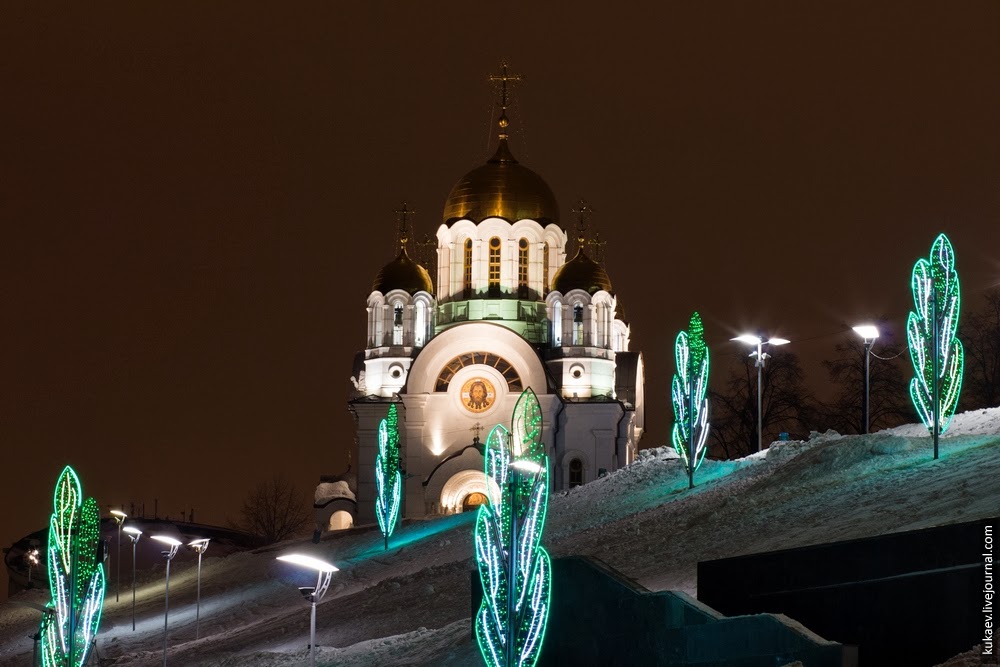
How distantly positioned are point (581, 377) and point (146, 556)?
57.2 ft

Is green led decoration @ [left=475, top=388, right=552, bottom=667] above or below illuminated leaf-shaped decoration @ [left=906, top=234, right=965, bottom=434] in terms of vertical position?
below

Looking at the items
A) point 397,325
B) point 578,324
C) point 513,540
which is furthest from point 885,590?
point 397,325

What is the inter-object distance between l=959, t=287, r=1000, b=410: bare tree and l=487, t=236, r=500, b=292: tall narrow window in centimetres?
1369

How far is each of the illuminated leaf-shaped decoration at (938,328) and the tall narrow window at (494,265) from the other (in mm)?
27468

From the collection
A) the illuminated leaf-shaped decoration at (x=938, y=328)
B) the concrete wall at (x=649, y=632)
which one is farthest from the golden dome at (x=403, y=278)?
the concrete wall at (x=649, y=632)

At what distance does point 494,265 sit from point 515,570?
114ft

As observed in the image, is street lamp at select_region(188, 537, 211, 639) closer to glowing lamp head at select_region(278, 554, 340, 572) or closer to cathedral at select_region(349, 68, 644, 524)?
glowing lamp head at select_region(278, 554, 340, 572)

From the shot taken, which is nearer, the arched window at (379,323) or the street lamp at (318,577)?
the street lamp at (318,577)

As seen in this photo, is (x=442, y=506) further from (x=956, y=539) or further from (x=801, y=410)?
(x=956, y=539)

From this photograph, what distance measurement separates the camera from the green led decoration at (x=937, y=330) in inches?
1077

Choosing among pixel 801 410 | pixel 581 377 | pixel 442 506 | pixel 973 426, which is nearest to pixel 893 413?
pixel 801 410

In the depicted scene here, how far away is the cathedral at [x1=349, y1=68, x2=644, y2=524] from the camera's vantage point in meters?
51.9

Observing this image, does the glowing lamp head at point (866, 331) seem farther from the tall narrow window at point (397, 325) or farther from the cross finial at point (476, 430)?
the tall narrow window at point (397, 325)

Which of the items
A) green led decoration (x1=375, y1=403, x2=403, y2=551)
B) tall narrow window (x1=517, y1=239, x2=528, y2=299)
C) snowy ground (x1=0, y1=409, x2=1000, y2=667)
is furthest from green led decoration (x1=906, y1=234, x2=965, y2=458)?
tall narrow window (x1=517, y1=239, x2=528, y2=299)
